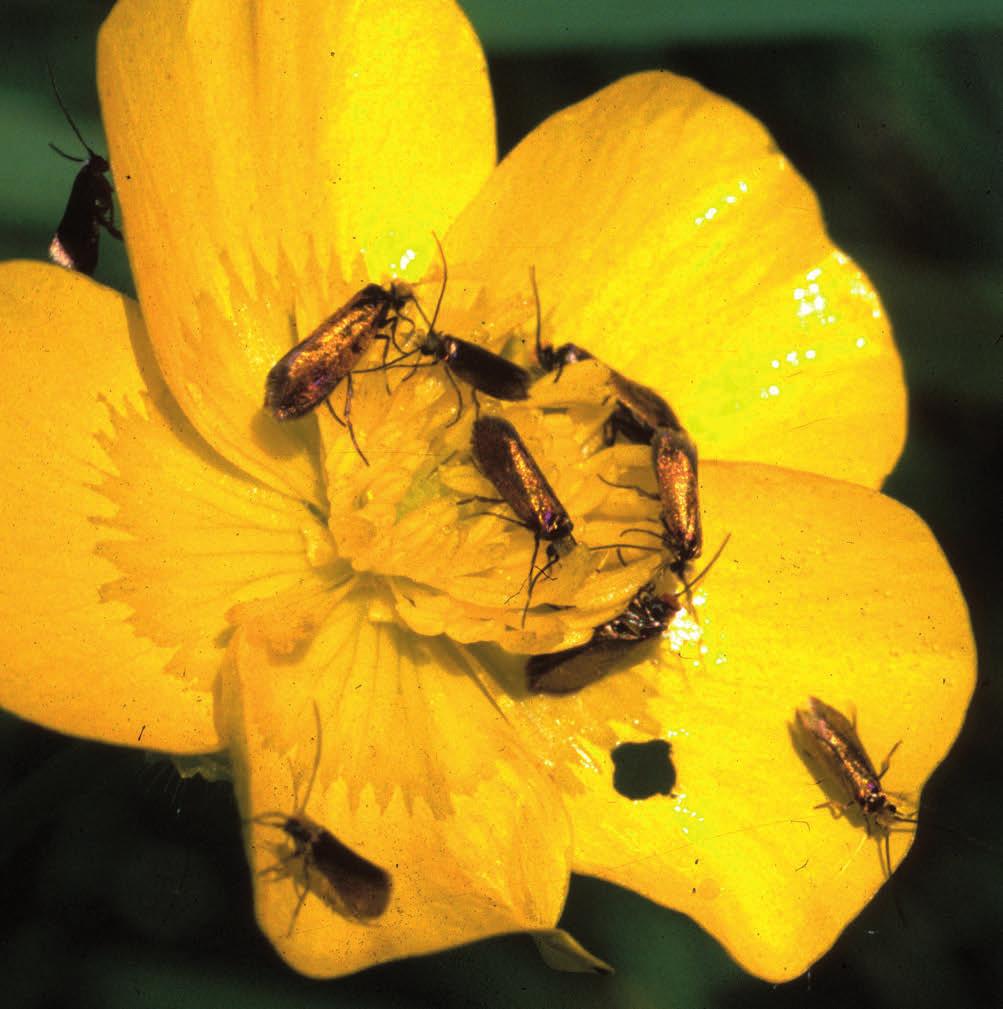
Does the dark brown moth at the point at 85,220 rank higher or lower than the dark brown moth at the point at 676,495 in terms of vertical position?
higher

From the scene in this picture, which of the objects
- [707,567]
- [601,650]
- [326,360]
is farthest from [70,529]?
[707,567]

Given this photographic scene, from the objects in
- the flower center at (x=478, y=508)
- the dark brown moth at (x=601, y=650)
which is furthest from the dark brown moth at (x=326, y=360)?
the dark brown moth at (x=601, y=650)

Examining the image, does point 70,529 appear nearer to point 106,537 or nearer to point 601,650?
point 106,537

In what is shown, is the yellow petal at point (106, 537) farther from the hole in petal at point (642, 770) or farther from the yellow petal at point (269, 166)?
the hole in petal at point (642, 770)

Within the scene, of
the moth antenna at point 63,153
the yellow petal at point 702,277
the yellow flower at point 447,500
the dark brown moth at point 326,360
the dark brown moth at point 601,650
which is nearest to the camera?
the yellow flower at point 447,500

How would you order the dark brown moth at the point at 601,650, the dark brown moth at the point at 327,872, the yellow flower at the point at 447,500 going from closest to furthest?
1. the dark brown moth at the point at 327,872
2. the yellow flower at the point at 447,500
3. the dark brown moth at the point at 601,650

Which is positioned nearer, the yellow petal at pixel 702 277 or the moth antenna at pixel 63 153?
the yellow petal at pixel 702 277

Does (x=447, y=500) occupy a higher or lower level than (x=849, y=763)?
higher
